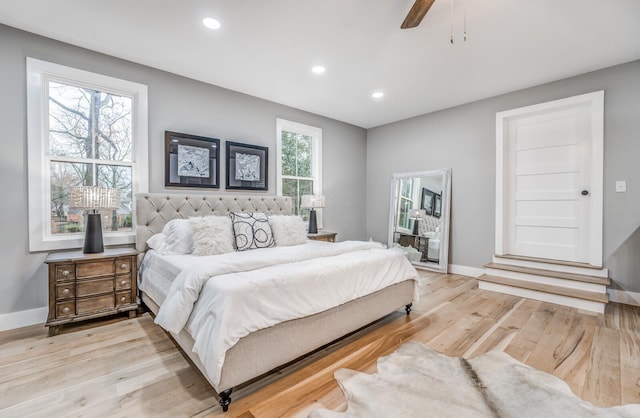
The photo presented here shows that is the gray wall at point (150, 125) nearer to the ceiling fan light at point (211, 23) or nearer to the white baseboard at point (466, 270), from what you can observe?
the ceiling fan light at point (211, 23)

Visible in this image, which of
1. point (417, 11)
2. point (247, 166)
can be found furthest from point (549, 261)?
point (247, 166)

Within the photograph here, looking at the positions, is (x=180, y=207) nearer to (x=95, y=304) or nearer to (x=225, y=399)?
(x=95, y=304)

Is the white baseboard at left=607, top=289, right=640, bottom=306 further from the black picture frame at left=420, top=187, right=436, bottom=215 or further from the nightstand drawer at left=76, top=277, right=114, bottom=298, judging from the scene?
the nightstand drawer at left=76, top=277, right=114, bottom=298

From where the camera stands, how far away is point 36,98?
2.67m

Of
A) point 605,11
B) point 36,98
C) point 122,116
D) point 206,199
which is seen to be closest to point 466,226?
point 605,11

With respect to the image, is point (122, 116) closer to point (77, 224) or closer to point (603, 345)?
point (77, 224)

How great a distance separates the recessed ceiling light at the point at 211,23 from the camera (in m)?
2.45

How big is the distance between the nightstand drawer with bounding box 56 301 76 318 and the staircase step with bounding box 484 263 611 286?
4.79m

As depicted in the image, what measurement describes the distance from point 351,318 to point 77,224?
2910 millimetres

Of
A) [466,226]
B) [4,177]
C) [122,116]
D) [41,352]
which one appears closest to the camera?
[41,352]

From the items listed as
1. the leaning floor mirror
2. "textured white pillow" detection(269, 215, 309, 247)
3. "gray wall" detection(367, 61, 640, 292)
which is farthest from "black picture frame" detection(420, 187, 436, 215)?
"textured white pillow" detection(269, 215, 309, 247)

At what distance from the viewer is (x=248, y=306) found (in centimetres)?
164

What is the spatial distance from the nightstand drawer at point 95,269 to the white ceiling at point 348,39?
215 centimetres

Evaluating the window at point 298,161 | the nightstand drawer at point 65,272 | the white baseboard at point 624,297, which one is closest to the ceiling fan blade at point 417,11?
the window at point 298,161
